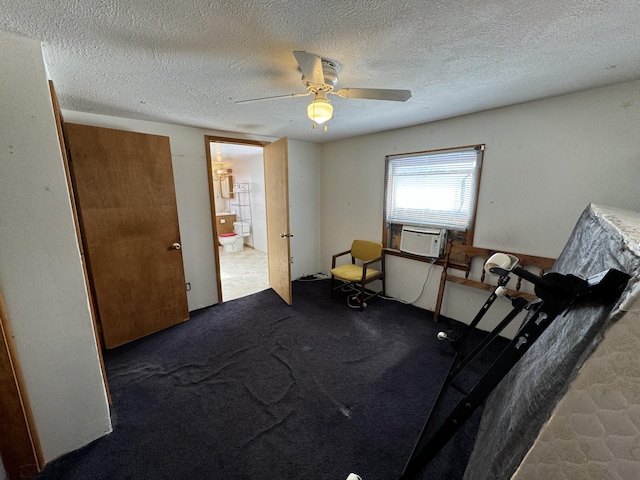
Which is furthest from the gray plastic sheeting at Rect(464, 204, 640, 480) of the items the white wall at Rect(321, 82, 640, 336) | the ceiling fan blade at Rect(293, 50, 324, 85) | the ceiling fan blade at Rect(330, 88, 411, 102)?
the white wall at Rect(321, 82, 640, 336)

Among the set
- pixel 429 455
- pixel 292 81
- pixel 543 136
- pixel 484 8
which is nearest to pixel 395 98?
pixel 484 8

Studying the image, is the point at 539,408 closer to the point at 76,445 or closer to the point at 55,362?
the point at 55,362

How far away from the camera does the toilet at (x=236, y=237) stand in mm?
5555

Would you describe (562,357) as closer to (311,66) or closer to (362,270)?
(311,66)

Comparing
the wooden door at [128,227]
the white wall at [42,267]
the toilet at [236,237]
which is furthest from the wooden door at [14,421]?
the toilet at [236,237]

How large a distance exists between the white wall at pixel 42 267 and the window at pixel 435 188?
2901 mm

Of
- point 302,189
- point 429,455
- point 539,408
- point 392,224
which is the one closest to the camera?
point 539,408

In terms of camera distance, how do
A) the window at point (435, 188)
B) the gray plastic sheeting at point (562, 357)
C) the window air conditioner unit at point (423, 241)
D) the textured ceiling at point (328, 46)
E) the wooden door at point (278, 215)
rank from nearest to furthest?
the gray plastic sheeting at point (562, 357), the textured ceiling at point (328, 46), the window at point (435, 188), the window air conditioner unit at point (423, 241), the wooden door at point (278, 215)

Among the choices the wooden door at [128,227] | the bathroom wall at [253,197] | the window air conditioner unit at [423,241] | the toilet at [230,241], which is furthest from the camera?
the toilet at [230,241]

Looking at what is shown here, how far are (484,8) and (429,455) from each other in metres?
1.78

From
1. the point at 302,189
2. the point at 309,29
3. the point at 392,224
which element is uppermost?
the point at 309,29

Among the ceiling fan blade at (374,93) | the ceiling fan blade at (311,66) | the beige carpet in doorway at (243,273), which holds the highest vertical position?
the ceiling fan blade at (311,66)

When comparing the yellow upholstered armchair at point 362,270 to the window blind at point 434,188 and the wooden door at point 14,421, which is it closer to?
the window blind at point 434,188

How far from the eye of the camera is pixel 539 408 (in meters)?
0.55
